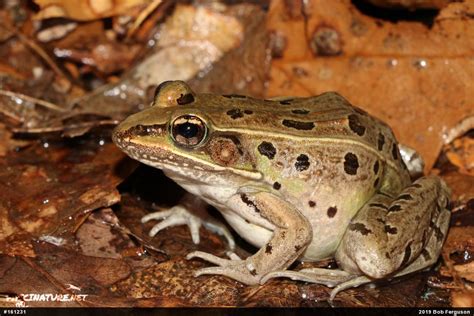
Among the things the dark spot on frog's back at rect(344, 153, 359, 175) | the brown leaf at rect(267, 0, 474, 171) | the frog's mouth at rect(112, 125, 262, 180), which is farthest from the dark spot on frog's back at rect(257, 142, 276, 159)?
the brown leaf at rect(267, 0, 474, 171)

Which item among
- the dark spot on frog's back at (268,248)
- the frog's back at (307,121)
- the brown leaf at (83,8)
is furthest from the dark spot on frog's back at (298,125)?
the brown leaf at (83,8)

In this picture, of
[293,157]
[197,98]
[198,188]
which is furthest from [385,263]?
[197,98]

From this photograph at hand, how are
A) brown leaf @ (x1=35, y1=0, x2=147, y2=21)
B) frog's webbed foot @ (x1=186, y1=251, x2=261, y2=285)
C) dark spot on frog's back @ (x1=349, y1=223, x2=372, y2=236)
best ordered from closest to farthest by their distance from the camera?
1. dark spot on frog's back @ (x1=349, y1=223, x2=372, y2=236)
2. frog's webbed foot @ (x1=186, y1=251, x2=261, y2=285)
3. brown leaf @ (x1=35, y1=0, x2=147, y2=21)

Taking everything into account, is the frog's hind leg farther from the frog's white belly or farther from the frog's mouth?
the frog's mouth

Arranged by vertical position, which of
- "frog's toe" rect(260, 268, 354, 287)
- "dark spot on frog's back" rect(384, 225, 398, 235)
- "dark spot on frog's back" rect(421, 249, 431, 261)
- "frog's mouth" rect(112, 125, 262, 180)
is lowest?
"frog's toe" rect(260, 268, 354, 287)

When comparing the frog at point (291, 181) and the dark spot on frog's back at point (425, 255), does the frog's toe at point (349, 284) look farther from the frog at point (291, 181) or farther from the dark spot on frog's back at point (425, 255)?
the dark spot on frog's back at point (425, 255)

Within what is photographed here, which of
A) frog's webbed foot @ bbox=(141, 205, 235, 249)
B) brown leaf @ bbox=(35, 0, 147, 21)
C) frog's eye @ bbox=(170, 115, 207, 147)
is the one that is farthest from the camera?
brown leaf @ bbox=(35, 0, 147, 21)

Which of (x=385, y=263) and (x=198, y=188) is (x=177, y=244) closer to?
(x=198, y=188)

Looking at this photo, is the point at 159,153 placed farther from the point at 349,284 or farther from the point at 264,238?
the point at 349,284
